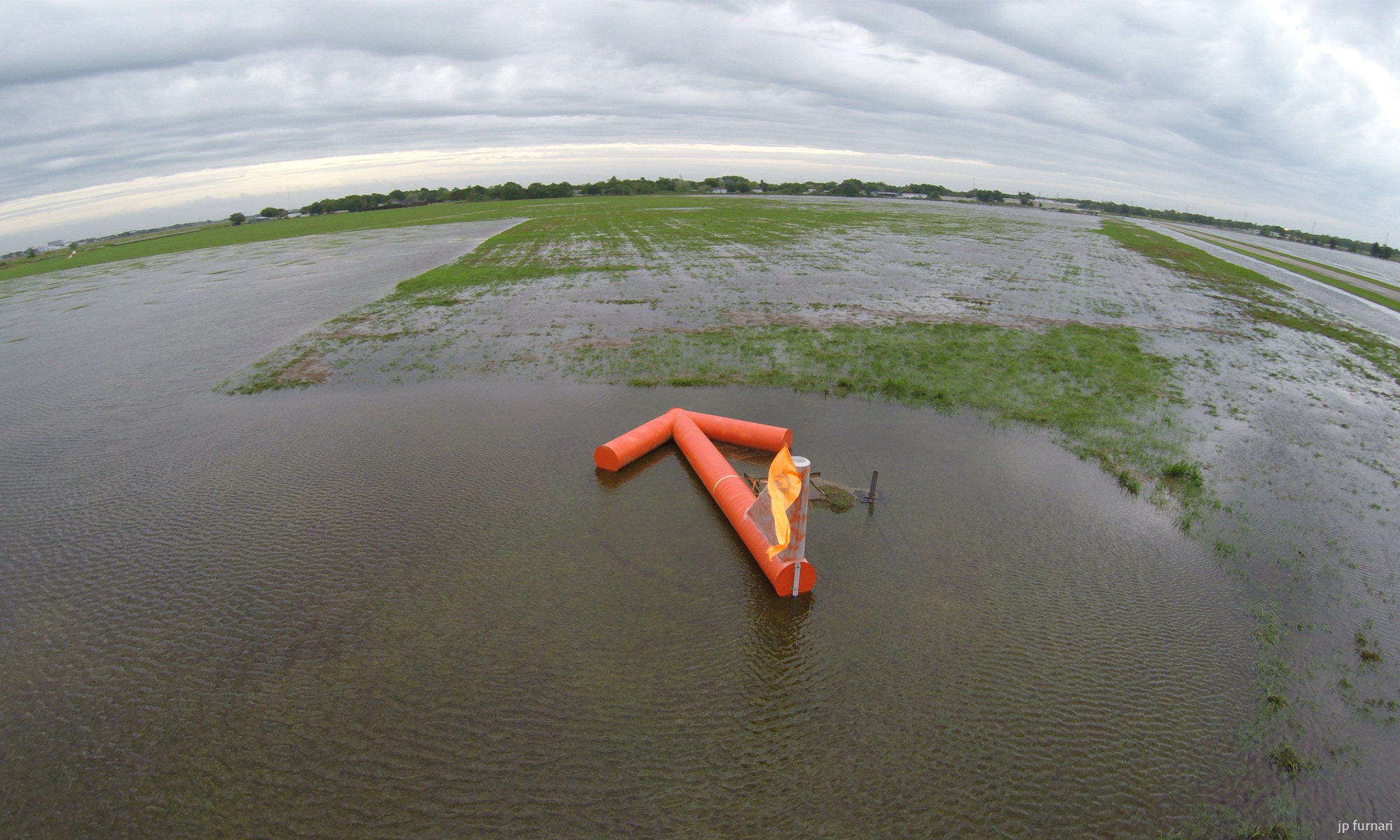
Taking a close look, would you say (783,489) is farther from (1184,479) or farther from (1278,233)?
(1278,233)

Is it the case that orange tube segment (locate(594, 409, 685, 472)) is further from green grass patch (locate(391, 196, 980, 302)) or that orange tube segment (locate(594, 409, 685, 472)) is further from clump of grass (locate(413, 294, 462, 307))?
green grass patch (locate(391, 196, 980, 302))

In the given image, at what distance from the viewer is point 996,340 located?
86.5ft

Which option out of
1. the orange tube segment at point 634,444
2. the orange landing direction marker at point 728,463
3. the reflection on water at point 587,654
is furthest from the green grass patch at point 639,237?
the orange landing direction marker at point 728,463

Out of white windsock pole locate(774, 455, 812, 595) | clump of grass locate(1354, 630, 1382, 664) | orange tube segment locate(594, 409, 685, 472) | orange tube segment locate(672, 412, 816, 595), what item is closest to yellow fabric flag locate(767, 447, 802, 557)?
white windsock pole locate(774, 455, 812, 595)

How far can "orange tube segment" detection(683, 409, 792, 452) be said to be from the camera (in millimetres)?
15656

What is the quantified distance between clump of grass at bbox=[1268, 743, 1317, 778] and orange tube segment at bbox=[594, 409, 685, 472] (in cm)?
1273

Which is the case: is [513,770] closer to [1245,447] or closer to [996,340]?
[1245,447]

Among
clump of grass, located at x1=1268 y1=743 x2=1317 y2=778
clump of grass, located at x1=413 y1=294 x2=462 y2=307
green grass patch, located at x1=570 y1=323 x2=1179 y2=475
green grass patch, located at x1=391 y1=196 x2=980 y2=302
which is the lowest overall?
clump of grass, located at x1=1268 y1=743 x2=1317 y2=778

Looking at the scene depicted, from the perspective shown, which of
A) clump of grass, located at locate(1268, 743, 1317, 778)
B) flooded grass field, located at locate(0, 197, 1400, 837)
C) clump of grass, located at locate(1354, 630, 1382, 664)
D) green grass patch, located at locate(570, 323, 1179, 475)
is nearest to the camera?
flooded grass field, located at locate(0, 197, 1400, 837)

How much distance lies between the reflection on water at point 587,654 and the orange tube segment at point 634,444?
458 mm

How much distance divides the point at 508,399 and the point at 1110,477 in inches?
721

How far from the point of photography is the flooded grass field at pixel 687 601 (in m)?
7.63

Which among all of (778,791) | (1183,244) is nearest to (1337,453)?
(778,791)

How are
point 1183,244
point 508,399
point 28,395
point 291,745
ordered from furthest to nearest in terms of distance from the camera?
point 1183,244
point 28,395
point 508,399
point 291,745
